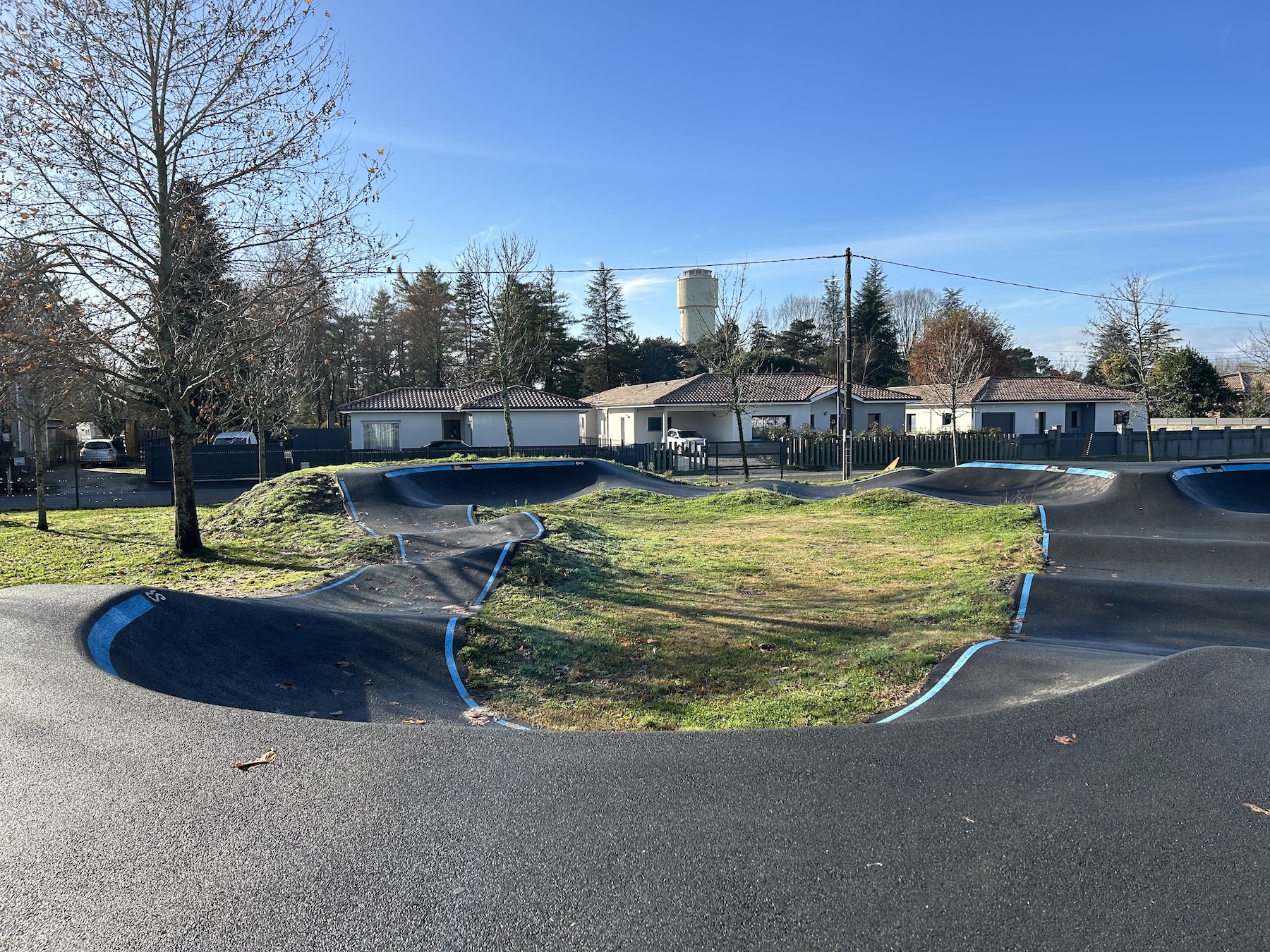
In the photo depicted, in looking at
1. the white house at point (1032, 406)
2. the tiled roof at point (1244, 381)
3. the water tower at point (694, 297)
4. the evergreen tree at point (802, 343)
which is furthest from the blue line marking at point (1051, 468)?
the evergreen tree at point (802, 343)

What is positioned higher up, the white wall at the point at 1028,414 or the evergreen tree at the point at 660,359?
the evergreen tree at the point at 660,359

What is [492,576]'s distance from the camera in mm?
9820

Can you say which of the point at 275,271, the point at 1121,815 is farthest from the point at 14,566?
the point at 1121,815

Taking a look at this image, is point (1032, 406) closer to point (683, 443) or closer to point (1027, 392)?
point (1027, 392)

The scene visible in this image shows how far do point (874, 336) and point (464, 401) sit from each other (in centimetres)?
3667

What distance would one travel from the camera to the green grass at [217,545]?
421 inches

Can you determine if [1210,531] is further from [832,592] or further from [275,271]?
[275,271]

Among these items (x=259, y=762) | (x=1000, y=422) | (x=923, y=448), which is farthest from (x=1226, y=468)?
(x=1000, y=422)

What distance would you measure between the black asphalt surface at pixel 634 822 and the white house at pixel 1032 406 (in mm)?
40018

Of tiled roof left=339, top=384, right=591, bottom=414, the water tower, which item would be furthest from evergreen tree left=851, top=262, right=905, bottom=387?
tiled roof left=339, top=384, right=591, bottom=414

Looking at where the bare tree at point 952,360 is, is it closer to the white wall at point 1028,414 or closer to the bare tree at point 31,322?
the white wall at point 1028,414

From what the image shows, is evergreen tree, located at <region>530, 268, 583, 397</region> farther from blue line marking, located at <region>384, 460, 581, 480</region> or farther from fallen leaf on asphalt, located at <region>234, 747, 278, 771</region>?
fallen leaf on asphalt, located at <region>234, 747, 278, 771</region>

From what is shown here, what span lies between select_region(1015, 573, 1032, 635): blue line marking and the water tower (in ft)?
167

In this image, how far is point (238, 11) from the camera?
11000 mm
